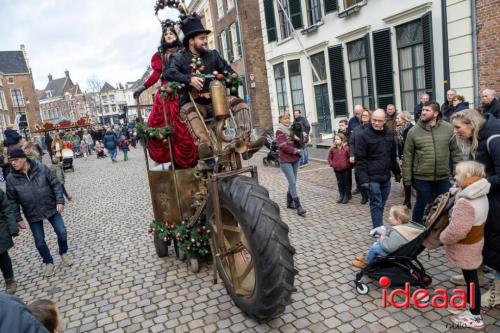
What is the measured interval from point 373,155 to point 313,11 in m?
12.1

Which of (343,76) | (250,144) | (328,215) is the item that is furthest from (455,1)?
(250,144)

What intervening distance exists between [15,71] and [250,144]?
6344cm

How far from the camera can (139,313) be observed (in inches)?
160

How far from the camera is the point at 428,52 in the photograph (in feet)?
34.7

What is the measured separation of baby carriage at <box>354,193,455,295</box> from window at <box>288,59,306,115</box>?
562 inches

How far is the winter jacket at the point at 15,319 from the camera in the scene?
141 cm

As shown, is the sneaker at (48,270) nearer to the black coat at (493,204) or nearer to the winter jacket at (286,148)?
the winter jacket at (286,148)

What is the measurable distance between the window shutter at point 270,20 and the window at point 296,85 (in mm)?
1775

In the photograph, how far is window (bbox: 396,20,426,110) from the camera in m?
11.1

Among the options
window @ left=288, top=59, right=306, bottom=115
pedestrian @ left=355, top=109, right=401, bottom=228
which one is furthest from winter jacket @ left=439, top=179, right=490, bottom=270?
window @ left=288, top=59, right=306, bottom=115

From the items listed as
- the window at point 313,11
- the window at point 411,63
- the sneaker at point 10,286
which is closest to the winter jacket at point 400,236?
the sneaker at point 10,286

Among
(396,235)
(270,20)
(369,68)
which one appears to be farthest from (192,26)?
(270,20)

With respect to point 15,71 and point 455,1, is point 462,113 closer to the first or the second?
point 455,1

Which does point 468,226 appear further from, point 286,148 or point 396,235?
point 286,148
